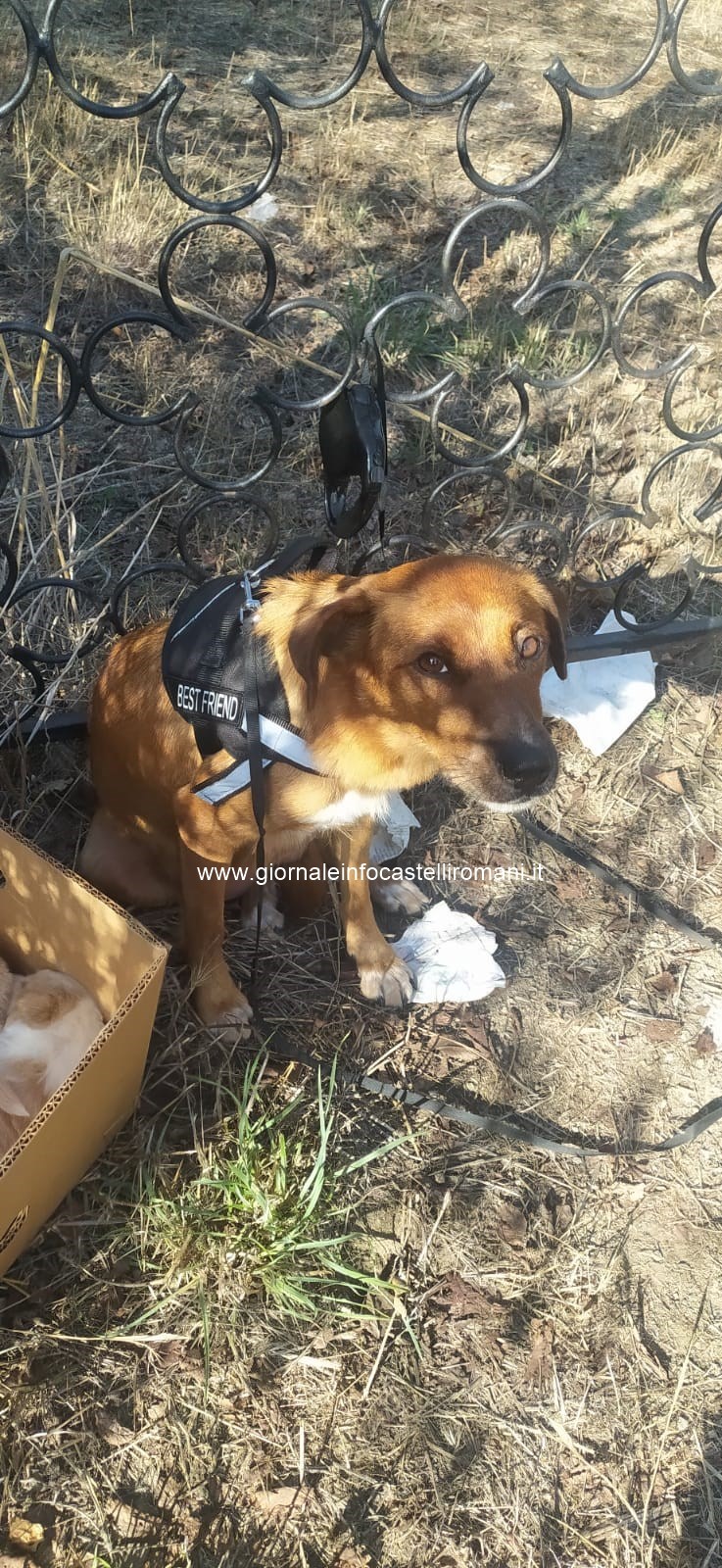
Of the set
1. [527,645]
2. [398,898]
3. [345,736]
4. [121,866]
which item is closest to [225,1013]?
[121,866]

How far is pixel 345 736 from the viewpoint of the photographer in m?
2.53

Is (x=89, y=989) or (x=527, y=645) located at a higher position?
(x=527, y=645)

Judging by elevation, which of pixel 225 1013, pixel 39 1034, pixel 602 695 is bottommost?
pixel 225 1013

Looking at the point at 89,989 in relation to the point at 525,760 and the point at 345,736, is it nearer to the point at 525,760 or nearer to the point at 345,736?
the point at 345,736

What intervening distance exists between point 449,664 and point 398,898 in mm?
1439

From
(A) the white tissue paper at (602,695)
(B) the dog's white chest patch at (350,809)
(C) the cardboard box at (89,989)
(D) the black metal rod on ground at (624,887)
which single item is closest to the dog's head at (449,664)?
(B) the dog's white chest patch at (350,809)

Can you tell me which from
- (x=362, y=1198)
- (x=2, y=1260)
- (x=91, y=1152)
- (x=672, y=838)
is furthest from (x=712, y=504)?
(x=2, y=1260)

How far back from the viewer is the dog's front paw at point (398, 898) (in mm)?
3557

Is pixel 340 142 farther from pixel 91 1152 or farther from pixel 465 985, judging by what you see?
pixel 91 1152

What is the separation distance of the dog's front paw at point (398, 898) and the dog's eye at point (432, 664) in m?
1.40

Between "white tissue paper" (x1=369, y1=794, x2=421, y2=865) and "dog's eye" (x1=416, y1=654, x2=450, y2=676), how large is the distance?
128cm

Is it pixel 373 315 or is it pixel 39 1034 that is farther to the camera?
pixel 373 315

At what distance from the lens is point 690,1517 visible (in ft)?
7.98

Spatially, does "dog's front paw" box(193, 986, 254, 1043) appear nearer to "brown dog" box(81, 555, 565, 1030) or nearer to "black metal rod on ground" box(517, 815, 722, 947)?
"brown dog" box(81, 555, 565, 1030)
